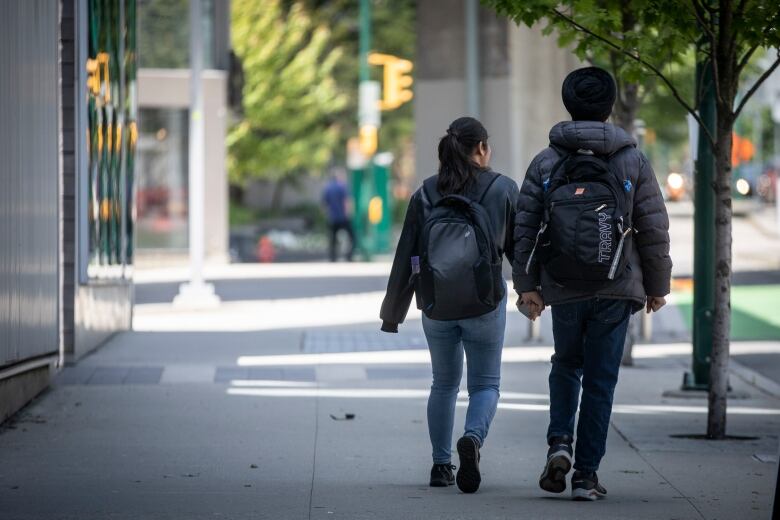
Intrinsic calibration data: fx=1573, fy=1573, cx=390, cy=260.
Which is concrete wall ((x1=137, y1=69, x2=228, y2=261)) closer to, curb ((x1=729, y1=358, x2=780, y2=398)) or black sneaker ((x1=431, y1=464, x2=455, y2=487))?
curb ((x1=729, y1=358, x2=780, y2=398))

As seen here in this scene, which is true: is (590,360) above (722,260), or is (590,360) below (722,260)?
below

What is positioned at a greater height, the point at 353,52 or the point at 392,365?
the point at 353,52

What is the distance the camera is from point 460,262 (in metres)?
7.16

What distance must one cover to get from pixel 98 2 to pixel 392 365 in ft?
13.0

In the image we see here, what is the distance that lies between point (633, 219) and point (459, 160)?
87 cm

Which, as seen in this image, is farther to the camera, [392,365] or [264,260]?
[264,260]

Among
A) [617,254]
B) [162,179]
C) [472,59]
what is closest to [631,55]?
[617,254]

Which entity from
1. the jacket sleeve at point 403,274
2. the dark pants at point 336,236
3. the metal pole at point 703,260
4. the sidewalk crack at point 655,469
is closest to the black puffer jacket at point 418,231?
the jacket sleeve at point 403,274

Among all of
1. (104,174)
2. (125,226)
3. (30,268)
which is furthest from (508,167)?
(30,268)

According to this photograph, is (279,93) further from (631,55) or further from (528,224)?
(528,224)

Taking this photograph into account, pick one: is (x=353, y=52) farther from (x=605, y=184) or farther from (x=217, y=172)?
(x=605, y=184)

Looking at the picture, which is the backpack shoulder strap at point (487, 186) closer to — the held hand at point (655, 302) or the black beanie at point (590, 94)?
the black beanie at point (590, 94)

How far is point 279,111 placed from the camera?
42438mm

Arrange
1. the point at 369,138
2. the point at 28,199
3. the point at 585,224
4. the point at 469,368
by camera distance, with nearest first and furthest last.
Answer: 1. the point at 585,224
2. the point at 469,368
3. the point at 28,199
4. the point at 369,138
